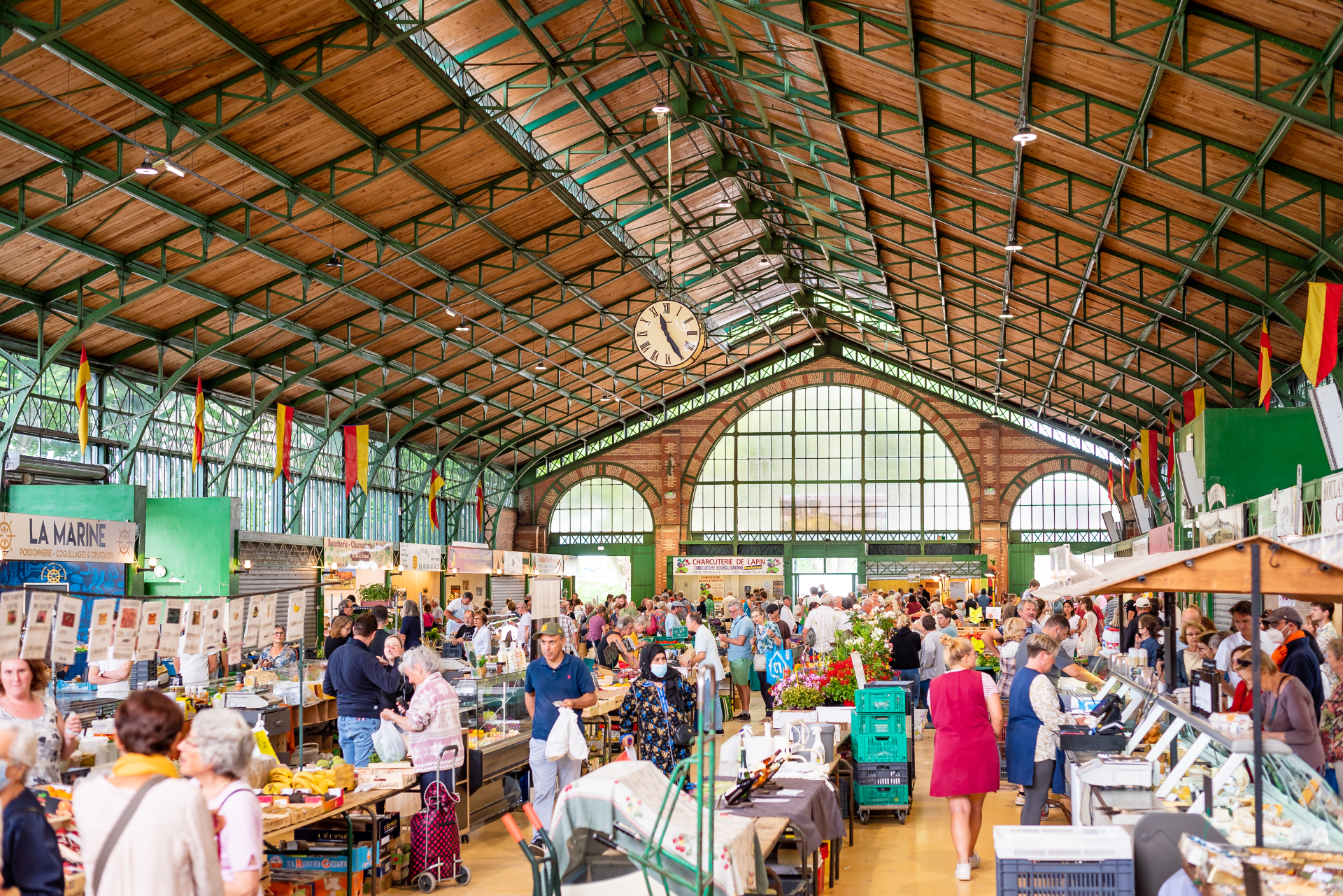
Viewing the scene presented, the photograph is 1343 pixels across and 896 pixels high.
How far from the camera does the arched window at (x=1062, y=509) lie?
31.4 meters

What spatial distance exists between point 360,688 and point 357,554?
16028 millimetres

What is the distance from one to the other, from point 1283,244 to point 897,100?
4574 mm

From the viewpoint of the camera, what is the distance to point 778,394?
109 feet

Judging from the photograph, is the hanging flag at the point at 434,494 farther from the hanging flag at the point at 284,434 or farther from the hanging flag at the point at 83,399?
the hanging flag at the point at 83,399

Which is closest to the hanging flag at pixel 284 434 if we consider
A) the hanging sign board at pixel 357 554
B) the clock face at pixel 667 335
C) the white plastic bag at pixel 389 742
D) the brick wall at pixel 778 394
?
the hanging sign board at pixel 357 554

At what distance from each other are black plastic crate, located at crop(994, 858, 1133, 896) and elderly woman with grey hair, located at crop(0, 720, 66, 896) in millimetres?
3258

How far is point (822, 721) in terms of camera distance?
336 inches

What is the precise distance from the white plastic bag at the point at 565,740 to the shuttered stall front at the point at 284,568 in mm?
13412

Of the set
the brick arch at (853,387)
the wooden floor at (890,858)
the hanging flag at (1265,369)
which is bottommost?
the wooden floor at (890,858)

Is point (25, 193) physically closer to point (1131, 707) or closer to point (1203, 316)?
point (1131, 707)

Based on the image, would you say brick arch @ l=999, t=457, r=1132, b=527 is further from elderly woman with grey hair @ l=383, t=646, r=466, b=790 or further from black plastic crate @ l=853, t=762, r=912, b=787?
elderly woman with grey hair @ l=383, t=646, r=466, b=790

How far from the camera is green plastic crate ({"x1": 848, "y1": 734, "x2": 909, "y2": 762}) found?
8.77 metres

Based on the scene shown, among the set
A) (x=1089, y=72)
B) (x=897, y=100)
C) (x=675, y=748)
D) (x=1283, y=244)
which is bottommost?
(x=675, y=748)

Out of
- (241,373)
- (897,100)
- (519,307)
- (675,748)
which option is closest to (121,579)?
(241,373)
